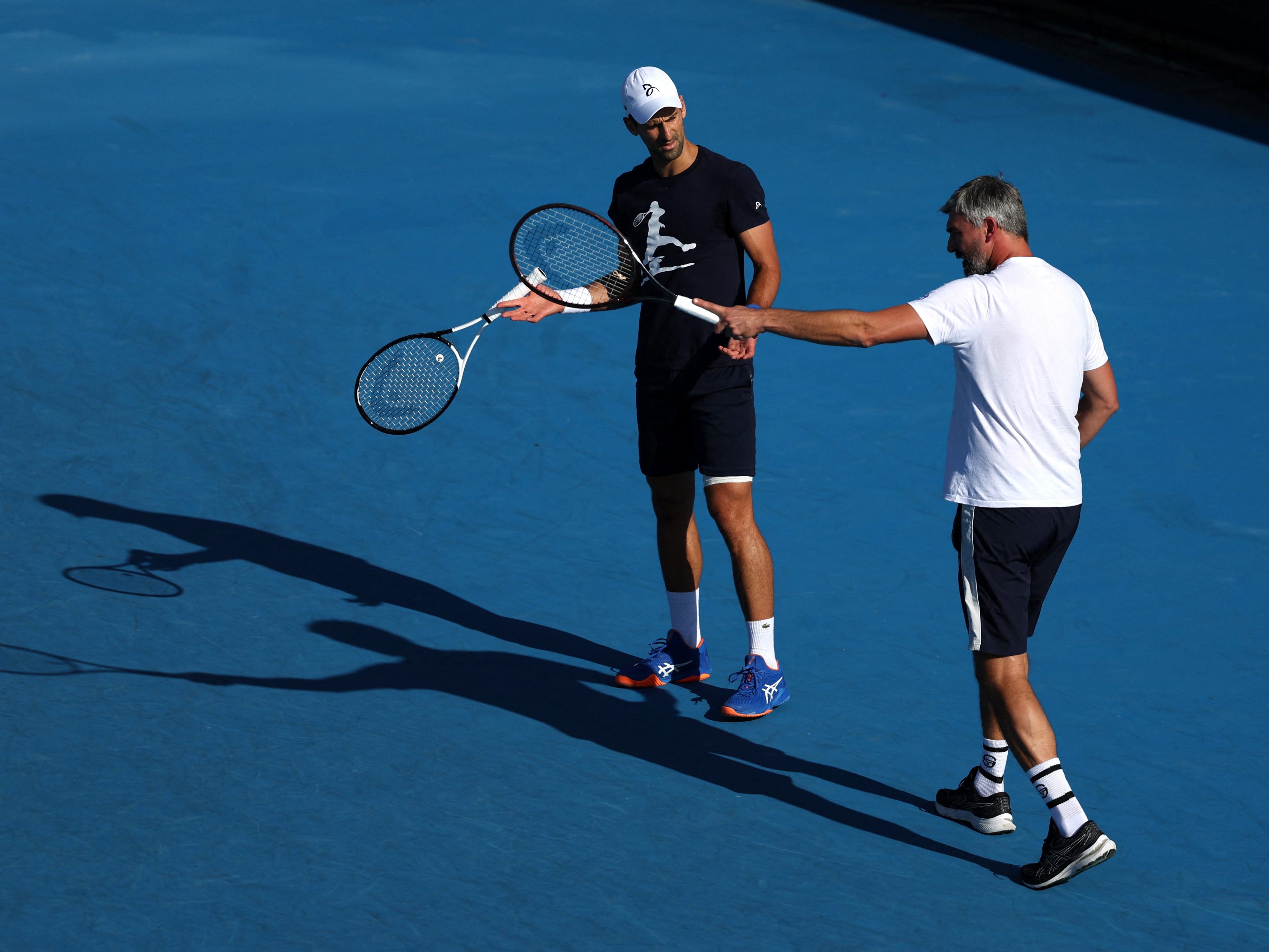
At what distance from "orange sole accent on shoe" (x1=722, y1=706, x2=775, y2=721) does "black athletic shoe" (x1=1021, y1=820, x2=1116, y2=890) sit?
3.95ft

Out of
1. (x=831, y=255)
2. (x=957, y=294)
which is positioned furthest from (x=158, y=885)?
(x=831, y=255)

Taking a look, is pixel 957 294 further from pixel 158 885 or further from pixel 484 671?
pixel 158 885

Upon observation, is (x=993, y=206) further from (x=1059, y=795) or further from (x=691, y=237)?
(x=1059, y=795)

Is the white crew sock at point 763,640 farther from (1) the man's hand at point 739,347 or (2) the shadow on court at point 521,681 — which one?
(1) the man's hand at point 739,347

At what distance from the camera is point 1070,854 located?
3832 millimetres

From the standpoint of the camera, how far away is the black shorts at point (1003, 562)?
3.84 metres

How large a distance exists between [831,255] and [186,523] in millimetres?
4427

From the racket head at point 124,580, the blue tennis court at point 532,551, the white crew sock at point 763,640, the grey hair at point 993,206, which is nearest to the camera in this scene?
the grey hair at point 993,206

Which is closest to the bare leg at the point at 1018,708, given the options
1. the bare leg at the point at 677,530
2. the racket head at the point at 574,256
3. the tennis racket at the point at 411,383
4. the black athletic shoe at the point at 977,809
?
the black athletic shoe at the point at 977,809

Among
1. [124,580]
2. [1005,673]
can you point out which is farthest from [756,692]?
[124,580]

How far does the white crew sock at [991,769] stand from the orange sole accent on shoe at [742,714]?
84 centimetres

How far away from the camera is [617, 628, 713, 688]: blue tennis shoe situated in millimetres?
5074

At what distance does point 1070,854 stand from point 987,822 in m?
0.40

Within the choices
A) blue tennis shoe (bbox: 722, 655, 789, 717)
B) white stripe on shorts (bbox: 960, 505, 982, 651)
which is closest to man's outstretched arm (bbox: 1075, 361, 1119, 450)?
white stripe on shorts (bbox: 960, 505, 982, 651)
